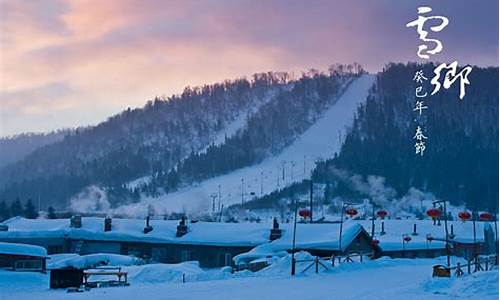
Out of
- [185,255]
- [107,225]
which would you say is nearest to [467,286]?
[185,255]

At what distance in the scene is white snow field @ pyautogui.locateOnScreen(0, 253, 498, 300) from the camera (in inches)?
760

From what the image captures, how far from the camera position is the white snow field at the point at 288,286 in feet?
63.4

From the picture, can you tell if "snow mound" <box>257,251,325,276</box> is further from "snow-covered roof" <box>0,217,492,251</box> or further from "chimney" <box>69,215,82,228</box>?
"chimney" <box>69,215,82,228</box>

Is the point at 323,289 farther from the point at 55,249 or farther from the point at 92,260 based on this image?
the point at 55,249

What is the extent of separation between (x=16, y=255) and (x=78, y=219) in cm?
1586

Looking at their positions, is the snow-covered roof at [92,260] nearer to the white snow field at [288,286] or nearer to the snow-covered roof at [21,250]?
the snow-covered roof at [21,250]

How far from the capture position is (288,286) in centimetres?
2353

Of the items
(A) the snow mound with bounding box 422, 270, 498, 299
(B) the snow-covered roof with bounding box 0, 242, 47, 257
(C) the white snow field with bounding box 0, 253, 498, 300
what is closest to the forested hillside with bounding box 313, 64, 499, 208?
(B) the snow-covered roof with bounding box 0, 242, 47, 257

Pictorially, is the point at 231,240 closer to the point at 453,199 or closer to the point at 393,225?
the point at 393,225

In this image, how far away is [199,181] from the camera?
641ft

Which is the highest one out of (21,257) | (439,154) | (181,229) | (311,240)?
(439,154)

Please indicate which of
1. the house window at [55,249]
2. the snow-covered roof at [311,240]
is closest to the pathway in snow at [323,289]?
the snow-covered roof at [311,240]

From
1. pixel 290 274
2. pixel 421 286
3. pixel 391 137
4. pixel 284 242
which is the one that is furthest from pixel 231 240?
pixel 391 137

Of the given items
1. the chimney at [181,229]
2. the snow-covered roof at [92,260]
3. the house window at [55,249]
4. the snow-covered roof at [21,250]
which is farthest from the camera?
the house window at [55,249]
